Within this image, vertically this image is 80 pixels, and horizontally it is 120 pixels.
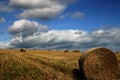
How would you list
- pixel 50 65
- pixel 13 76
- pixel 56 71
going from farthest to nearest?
pixel 50 65 < pixel 56 71 < pixel 13 76

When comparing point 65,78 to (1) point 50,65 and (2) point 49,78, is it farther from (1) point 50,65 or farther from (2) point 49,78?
(1) point 50,65

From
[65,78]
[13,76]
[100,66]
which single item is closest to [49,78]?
[65,78]

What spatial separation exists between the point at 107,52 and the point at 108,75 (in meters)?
1.60

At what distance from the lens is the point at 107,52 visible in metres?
19.4

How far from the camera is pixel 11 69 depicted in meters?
17.6

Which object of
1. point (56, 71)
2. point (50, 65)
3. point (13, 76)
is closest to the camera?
point (13, 76)

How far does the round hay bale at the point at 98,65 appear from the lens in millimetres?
18578

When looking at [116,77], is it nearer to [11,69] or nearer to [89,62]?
[89,62]

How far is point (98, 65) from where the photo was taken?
1916 centimetres

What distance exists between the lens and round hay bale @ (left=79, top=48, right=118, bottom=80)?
18578mm

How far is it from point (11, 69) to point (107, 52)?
672cm

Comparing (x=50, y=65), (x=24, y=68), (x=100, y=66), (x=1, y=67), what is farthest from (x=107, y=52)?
(x=1, y=67)

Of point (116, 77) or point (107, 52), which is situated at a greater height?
point (107, 52)

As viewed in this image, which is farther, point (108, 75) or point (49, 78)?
point (108, 75)
